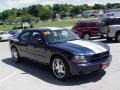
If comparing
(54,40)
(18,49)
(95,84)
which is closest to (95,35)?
(18,49)

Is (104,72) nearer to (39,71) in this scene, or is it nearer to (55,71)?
(55,71)

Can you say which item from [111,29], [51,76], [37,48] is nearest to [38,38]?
[37,48]

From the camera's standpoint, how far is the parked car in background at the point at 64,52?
7363 millimetres

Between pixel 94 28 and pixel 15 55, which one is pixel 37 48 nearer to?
pixel 15 55

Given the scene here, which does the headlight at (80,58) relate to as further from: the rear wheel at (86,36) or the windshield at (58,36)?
the rear wheel at (86,36)

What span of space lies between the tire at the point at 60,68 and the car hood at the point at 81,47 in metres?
0.39

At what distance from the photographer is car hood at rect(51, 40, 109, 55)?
7.48 meters

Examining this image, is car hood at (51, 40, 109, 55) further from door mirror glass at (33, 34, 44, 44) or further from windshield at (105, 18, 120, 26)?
windshield at (105, 18, 120, 26)

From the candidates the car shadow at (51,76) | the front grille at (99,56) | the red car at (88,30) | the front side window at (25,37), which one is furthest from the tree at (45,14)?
the front grille at (99,56)

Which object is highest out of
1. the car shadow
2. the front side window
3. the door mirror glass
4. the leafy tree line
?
the door mirror glass

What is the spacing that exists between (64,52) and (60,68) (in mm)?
543

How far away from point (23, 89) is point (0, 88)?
652 millimetres

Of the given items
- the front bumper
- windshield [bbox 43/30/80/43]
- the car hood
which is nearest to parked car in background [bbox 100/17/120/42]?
windshield [bbox 43/30/80/43]

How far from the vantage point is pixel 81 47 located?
7.75 meters
